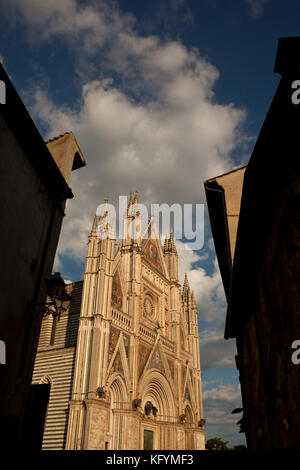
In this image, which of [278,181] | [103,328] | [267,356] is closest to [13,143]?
[278,181]

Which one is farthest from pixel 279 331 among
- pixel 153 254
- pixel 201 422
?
pixel 201 422

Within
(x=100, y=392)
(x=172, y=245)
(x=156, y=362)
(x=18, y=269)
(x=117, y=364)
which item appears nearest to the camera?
(x=18, y=269)

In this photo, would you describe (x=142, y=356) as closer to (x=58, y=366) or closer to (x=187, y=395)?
(x=58, y=366)

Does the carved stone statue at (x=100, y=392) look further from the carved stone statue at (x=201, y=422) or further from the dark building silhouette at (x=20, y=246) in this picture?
the carved stone statue at (x=201, y=422)

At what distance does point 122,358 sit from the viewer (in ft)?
79.7

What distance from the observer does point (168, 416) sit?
29203 millimetres

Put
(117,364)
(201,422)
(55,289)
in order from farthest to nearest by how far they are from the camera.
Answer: (201,422) < (117,364) < (55,289)

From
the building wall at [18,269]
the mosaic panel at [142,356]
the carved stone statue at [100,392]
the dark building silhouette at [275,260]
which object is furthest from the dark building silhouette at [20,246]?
the mosaic panel at [142,356]

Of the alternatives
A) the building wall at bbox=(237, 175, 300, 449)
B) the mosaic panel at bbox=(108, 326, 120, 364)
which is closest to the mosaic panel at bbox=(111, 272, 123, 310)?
the mosaic panel at bbox=(108, 326, 120, 364)

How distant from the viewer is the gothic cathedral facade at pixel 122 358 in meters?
20.9

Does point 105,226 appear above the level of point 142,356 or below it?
above

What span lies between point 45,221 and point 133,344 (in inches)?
772

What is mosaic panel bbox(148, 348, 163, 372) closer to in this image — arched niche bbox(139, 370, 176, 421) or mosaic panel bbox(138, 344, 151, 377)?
arched niche bbox(139, 370, 176, 421)
